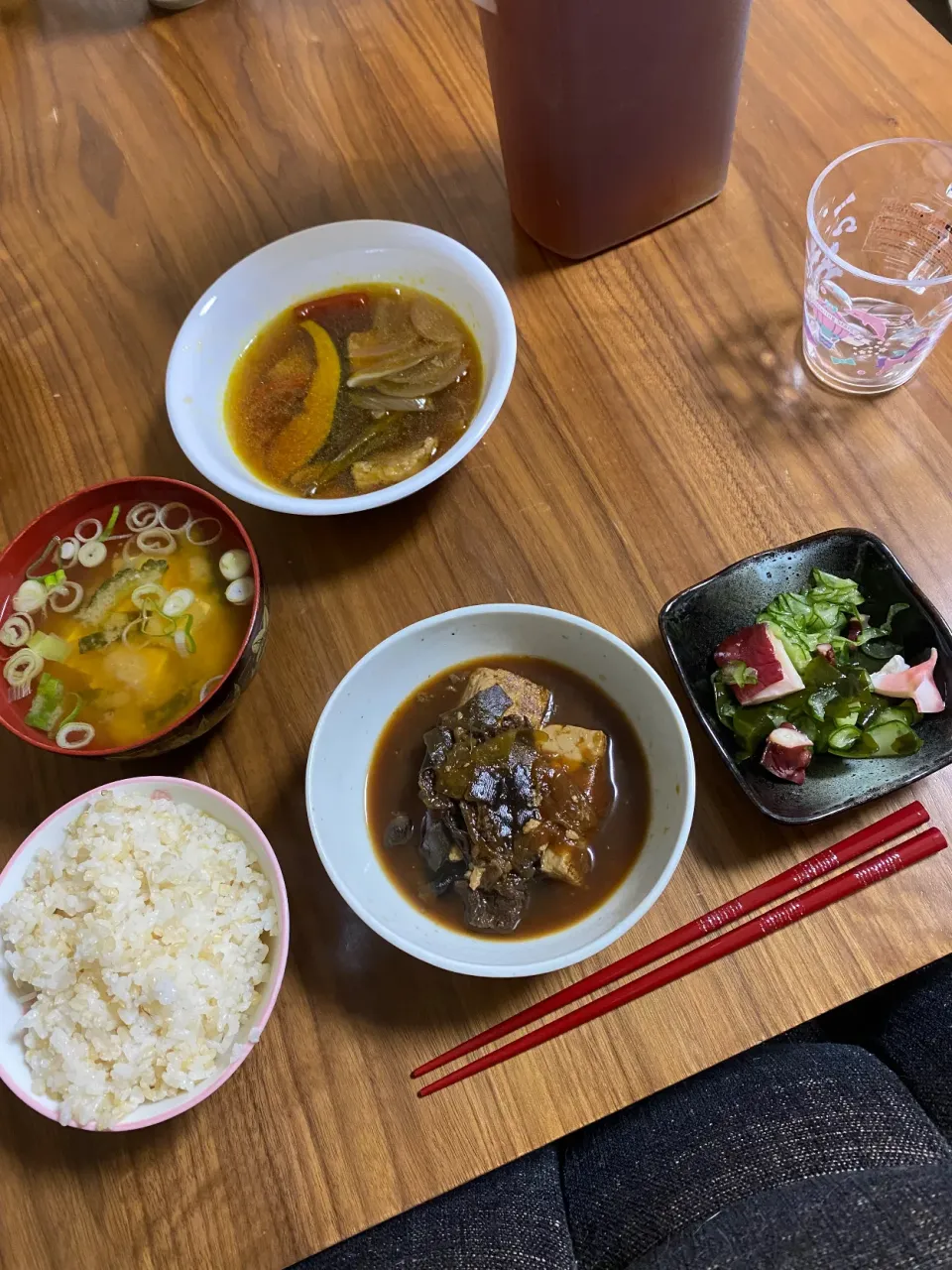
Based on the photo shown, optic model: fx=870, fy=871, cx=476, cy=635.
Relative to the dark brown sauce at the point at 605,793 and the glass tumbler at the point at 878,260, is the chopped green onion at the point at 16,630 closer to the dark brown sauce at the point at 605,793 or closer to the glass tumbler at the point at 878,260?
the dark brown sauce at the point at 605,793

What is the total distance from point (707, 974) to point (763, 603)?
0.47 meters

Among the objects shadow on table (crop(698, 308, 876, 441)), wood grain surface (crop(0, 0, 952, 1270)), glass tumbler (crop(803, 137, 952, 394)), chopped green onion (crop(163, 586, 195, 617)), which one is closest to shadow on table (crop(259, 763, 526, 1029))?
wood grain surface (crop(0, 0, 952, 1270))

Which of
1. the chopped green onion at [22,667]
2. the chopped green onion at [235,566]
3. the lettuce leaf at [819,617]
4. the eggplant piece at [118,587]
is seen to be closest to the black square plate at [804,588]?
the lettuce leaf at [819,617]

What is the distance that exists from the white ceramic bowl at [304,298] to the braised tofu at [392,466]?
66mm

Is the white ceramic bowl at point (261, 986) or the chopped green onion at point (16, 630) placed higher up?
the chopped green onion at point (16, 630)

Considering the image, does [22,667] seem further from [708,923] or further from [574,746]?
[708,923]

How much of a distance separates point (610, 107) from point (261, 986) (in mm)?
1165

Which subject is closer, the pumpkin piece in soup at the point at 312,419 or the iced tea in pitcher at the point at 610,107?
the iced tea in pitcher at the point at 610,107

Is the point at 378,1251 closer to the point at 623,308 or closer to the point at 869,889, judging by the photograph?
the point at 869,889

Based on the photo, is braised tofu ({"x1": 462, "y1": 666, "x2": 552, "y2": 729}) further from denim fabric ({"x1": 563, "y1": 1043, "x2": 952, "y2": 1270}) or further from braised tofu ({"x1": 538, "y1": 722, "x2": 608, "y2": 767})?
denim fabric ({"x1": 563, "y1": 1043, "x2": 952, "y2": 1270})

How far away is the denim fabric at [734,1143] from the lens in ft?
3.20

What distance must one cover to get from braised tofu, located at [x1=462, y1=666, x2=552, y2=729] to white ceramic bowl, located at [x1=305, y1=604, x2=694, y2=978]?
0.14 feet

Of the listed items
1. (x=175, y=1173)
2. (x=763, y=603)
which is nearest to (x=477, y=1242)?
(x=175, y=1173)

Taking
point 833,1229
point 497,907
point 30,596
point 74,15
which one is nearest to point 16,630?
point 30,596
